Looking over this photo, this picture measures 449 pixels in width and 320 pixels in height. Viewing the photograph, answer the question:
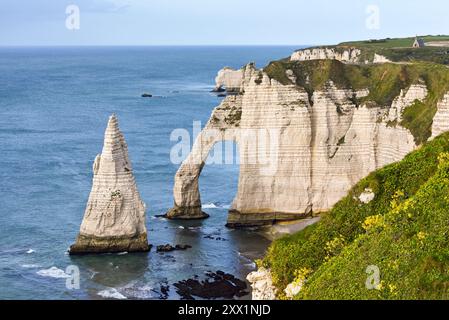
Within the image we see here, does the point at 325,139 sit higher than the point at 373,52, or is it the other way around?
the point at 373,52

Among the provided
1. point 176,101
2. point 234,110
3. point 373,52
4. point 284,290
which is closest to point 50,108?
point 176,101

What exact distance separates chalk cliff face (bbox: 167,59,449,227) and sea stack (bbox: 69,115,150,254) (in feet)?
28.7

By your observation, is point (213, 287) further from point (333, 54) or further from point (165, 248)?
point (333, 54)

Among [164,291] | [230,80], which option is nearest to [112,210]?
[164,291]

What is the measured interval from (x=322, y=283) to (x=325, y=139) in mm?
32166

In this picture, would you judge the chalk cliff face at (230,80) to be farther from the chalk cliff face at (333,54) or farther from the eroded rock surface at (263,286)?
the eroded rock surface at (263,286)

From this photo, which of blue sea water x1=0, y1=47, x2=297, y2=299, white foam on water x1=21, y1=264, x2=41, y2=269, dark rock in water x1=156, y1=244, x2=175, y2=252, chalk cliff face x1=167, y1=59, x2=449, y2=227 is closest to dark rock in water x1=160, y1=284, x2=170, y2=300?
blue sea water x1=0, y1=47, x2=297, y2=299

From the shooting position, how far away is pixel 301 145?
5412 centimetres

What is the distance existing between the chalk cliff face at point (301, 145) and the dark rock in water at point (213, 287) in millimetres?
11519

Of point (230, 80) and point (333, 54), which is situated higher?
point (333, 54)

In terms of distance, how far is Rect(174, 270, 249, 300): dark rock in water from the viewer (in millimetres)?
39750

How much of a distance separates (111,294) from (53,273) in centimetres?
485

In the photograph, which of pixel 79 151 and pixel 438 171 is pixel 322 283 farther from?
pixel 79 151
